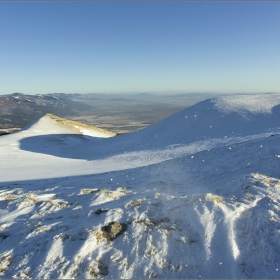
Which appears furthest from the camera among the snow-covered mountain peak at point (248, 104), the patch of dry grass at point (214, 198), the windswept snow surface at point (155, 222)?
the snow-covered mountain peak at point (248, 104)

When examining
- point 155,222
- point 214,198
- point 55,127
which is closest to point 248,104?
point 214,198

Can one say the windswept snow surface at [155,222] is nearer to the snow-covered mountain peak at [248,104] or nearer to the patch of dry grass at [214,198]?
the patch of dry grass at [214,198]

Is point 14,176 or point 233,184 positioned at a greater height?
point 233,184

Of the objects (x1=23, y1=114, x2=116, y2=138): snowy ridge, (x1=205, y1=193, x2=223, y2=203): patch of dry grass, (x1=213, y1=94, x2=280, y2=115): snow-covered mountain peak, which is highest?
(x1=213, y1=94, x2=280, y2=115): snow-covered mountain peak

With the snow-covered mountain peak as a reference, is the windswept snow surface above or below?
below

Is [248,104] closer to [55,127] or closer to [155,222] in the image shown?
[155,222]

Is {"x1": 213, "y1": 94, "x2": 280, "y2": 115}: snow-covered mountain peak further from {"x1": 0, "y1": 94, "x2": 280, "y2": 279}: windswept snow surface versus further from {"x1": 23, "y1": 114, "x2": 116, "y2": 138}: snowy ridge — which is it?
{"x1": 23, "y1": 114, "x2": 116, "y2": 138}: snowy ridge

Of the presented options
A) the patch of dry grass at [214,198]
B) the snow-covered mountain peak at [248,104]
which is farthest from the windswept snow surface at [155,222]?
the snow-covered mountain peak at [248,104]

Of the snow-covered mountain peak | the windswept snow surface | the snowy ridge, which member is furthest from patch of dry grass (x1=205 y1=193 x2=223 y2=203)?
the snowy ridge

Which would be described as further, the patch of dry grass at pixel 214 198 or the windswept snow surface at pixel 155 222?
the patch of dry grass at pixel 214 198

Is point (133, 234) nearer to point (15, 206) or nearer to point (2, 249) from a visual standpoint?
point (2, 249)

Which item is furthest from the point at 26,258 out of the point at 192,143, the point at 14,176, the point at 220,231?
the point at 192,143
